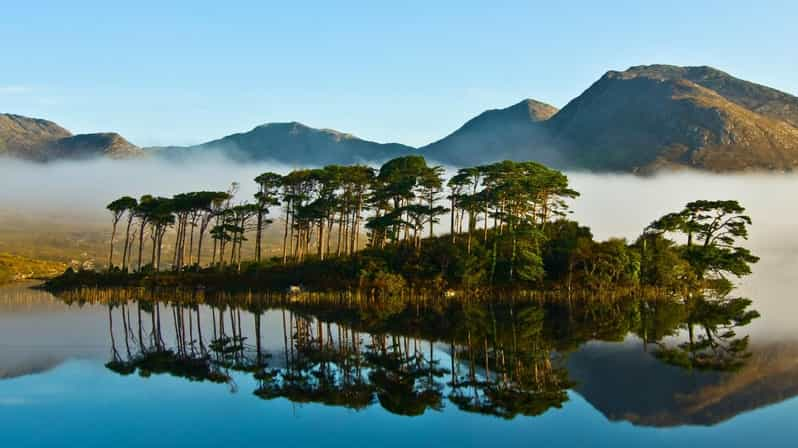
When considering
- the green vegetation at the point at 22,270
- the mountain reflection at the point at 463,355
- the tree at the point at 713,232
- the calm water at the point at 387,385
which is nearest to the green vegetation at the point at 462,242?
the tree at the point at 713,232

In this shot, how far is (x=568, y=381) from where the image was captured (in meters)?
22.7

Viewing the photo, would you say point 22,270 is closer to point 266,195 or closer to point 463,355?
point 266,195

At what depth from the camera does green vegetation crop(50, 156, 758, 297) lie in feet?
202

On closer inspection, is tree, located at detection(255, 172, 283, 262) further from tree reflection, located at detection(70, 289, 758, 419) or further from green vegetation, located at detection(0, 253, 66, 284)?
green vegetation, located at detection(0, 253, 66, 284)

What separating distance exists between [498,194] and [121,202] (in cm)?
4808

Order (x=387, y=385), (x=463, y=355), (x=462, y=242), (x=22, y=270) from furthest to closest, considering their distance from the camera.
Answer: (x=22, y=270) → (x=462, y=242) → (x=463, y=355) → (x=387, y=385)

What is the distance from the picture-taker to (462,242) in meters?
66.4

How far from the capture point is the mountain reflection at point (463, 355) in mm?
20453

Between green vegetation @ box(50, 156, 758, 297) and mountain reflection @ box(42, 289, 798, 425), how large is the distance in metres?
11.3

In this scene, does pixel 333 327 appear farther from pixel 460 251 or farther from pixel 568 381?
pixel 460 251

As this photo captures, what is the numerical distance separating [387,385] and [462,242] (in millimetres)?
45108

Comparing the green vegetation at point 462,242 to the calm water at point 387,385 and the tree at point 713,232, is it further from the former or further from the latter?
the calm water at point 387,385

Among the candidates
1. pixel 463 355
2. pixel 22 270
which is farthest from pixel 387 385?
→ pixel 22 270

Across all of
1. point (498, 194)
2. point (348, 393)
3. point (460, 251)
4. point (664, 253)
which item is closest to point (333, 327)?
point (348, 393)
